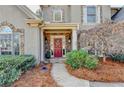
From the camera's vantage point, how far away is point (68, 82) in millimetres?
10844

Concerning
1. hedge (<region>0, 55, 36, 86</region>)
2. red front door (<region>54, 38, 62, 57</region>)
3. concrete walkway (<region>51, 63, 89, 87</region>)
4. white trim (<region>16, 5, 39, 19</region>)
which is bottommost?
concrete walkway (<region>51, 63, 89, 87</region>)

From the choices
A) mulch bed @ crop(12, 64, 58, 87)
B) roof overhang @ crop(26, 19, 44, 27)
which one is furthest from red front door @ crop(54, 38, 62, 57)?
mulch bed @ crop(12, 64, 58, 87)

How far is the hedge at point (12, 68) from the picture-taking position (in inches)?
386

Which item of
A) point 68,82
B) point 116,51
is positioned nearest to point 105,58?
point 116,51

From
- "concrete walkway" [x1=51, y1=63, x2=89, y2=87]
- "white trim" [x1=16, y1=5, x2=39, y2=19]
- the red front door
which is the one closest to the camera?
"concrete walkway" [x1=51, y1=63, x2=89, y2=87]

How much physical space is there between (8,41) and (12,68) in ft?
15.6

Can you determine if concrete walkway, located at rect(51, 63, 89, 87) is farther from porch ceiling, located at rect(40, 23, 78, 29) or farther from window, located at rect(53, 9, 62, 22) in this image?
window, located at rect(53, 9, 62, 22)

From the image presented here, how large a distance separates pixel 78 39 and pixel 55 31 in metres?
2.12

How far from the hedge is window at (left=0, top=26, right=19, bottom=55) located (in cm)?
149

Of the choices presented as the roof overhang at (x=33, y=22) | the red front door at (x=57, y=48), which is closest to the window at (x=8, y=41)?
the roof overhang at (x=33, y=22)

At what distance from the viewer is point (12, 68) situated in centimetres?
1129

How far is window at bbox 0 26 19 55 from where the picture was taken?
1562 cm

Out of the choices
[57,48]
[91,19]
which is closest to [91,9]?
[91,19]

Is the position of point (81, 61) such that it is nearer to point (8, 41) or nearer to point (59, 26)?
point (59, 26)
